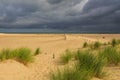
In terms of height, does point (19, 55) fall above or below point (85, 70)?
below

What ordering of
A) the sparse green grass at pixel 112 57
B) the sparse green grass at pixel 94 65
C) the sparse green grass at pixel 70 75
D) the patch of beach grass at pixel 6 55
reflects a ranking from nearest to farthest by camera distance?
the sparse green grass at pixel 70 75 → the sparse green grass at pixel 94 65 → the sparse green grass at pixel 112 57 → the patch of beach grass at pixel 6 55

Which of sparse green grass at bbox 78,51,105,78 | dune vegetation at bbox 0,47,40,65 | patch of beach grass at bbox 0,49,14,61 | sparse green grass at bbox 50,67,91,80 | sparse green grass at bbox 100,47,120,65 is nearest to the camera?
sparse green grass at bbox 50,67,91,80

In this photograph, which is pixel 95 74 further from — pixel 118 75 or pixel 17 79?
pixel 17 79

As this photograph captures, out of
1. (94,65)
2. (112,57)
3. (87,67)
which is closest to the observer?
(87,67)

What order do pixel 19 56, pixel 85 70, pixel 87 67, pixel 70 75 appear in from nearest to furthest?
pixel 70 75 → pixel 85 70 → pixel 87 67 → pixel 19 56

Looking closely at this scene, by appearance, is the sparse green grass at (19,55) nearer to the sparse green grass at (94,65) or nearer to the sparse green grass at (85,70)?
the sparse green grass at (85,70)

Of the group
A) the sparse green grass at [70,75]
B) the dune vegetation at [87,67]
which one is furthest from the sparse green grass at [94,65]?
the sparse green grass at [70,75]

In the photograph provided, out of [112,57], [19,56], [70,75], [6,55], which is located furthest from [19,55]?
[70,75]

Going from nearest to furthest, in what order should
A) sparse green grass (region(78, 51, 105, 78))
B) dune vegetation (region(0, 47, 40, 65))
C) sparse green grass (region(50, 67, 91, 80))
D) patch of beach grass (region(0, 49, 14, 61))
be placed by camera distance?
sparse green grass (region(50, 67, 91, 80)), sparse green grass (region(78, 51, 105, 78)), patch of beach grass (region(0, 49, 14, 61)), dune vegetation (region(0, 47, 40, 65))

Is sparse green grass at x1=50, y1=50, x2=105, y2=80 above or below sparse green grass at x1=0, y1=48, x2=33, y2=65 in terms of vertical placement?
above

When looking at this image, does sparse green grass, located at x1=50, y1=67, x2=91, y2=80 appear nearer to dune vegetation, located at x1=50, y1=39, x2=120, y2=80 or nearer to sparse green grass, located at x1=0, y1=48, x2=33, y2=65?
dune vegetation, located at x1=50, y1=39, x2=120, y2=80

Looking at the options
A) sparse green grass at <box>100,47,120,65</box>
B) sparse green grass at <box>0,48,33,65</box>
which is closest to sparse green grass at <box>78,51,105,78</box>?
sparse green grass at <box>100,47,120,65</box>

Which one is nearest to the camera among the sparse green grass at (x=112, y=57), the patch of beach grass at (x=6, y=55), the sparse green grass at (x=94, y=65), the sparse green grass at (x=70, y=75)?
the sparse green grass at (x=70, y=75)

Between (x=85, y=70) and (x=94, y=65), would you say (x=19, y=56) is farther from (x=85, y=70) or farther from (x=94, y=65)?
(x=85, y=70)
